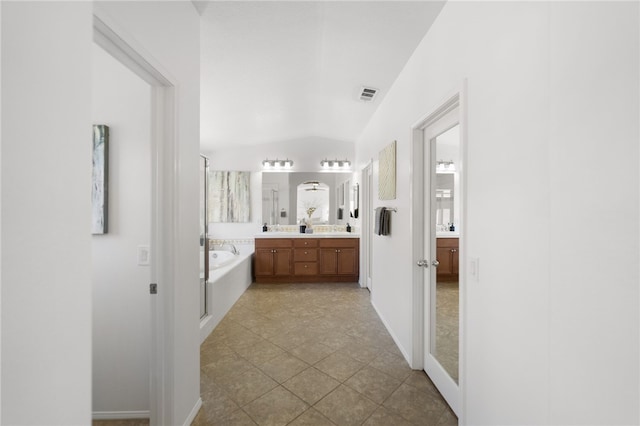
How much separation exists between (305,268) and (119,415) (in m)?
3.12

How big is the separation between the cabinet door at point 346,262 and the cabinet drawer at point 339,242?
0.10 m

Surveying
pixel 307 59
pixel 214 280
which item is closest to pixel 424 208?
pixel 307 59

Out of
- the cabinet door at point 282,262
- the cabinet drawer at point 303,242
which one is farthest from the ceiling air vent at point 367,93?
the cabinet door at point 282,262

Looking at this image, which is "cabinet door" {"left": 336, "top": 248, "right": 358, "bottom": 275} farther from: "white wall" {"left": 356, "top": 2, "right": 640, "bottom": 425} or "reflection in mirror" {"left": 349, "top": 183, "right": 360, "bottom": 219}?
"white wall" {"left": 356, "top": 2, "right": 640, "bottom": 425}

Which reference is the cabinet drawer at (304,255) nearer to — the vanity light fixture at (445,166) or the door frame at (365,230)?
the door frame at (365,230)

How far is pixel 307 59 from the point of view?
232 cm

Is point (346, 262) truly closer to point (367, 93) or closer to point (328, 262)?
point (328, 262)

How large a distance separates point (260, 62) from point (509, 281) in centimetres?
237

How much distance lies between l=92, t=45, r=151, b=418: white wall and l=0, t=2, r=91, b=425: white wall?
4.03 ft

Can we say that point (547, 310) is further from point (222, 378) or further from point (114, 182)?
point (114, 182)

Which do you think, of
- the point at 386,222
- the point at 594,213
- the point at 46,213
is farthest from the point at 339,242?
the point at 46,213

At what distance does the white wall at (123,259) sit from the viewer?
1677 mm

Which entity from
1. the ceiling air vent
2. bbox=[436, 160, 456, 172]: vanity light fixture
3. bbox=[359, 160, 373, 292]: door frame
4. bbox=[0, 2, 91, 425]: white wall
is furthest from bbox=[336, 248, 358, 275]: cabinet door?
bbox=[0, 2, 91, 425]: white wall

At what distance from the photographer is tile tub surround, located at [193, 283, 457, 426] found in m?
1.70
